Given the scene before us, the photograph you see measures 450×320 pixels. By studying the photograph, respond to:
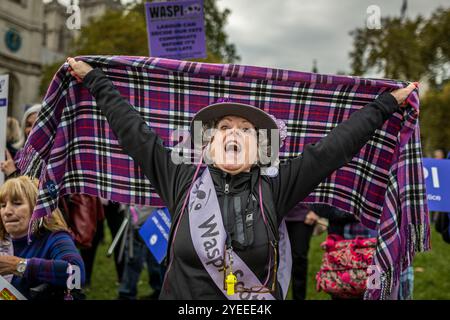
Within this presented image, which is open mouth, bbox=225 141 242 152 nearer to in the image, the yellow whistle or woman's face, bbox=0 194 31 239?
the yellow whistle

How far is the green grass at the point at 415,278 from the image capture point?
631 centimetres

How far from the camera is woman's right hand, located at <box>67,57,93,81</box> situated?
98.9 inches

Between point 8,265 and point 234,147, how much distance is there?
1.47 metres

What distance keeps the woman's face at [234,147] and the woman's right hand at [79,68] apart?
2.27 feet

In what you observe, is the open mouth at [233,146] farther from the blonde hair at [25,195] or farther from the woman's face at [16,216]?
the woman's face at [16,216]

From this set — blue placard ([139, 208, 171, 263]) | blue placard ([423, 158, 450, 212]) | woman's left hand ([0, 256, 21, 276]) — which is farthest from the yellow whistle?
blue placard ([423, 158, 450, 212])

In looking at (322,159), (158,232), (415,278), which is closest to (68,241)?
(322,159)

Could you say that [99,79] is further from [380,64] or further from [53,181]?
[380,64]

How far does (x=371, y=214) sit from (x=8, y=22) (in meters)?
33.9

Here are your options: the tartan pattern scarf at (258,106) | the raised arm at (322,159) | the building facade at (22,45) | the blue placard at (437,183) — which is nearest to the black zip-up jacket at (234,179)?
the raised arm at (322,159)

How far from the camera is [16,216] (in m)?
3.11

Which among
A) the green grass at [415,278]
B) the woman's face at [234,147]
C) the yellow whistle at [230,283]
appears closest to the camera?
the yellow whistle at [230,283]

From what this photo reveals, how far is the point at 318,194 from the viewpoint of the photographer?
9.61 feet
